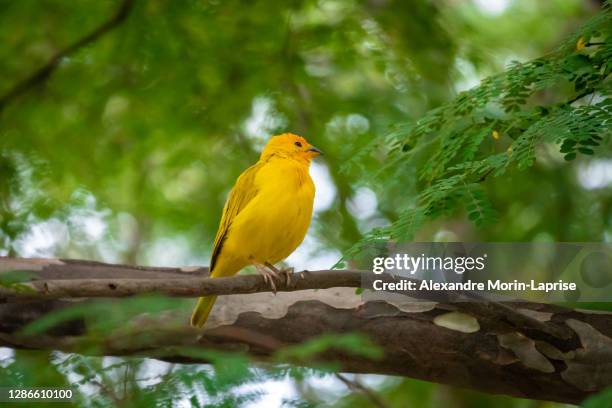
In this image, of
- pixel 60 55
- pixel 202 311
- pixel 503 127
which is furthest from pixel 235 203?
pixel 60 55

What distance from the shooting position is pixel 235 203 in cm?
476

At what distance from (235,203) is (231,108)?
1873 millimetres

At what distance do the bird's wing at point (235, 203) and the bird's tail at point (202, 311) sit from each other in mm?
425

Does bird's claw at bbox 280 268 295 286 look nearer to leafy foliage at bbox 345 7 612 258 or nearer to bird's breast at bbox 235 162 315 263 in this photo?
bird's breast at bbox 235 162 315 263

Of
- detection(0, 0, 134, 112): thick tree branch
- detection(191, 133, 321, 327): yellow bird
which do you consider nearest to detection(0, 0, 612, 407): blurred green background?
detection(0, 0, 134, 112): thick tree branch

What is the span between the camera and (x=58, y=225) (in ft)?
18.9

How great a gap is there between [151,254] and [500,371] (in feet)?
14.0

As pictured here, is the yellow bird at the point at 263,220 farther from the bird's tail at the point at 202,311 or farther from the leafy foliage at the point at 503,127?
the leafy foliage at the point at 503,127

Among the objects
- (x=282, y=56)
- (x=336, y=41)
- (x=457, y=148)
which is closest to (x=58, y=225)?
(x=282, y=56)

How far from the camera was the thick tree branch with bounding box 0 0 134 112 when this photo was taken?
5812 millimetres

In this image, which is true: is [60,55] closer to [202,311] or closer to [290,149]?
[290,149]

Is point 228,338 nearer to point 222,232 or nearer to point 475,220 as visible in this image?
point 222,232

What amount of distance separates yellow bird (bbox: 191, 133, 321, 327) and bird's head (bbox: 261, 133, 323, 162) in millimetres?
154

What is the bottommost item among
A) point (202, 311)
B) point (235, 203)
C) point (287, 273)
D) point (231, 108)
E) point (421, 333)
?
point (421, 333)
